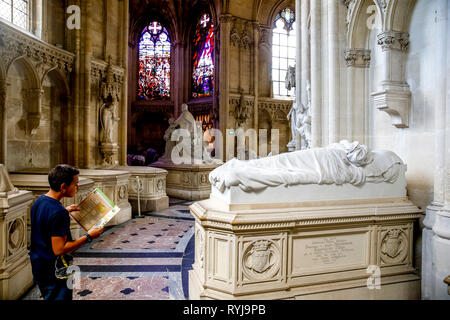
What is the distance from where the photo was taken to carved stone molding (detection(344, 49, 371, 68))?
512cm

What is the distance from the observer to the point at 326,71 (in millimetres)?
5781

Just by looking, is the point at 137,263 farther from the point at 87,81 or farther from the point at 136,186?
the point at 87,81

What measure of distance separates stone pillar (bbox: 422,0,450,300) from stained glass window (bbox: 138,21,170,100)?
17.7 meters

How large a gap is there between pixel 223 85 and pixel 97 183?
10.4 m

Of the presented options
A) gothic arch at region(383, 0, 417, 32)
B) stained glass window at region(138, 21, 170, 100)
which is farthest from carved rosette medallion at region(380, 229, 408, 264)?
stained glass window at region(138, 21, 170, 100)

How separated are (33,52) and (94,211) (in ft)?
20.6

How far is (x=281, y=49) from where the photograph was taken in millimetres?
17875

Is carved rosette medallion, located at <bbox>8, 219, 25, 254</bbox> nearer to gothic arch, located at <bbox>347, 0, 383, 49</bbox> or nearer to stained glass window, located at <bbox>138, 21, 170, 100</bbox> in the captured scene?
gothic arch, located at <bbox>347, 0, 383, 49</bbox>

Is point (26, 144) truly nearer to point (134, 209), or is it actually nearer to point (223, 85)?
point (134, 209)

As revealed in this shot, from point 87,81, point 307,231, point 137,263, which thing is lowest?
point 137,263

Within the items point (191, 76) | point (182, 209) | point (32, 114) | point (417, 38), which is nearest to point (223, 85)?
point (191, 76)

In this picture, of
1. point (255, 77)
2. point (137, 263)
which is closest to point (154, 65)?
point (255, 77)

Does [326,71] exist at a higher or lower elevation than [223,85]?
lower

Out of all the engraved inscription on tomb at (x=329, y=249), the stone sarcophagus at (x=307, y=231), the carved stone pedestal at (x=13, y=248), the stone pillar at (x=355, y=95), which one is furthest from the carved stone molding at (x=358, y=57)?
the carved stone pedestal at (x=13, y=248)
